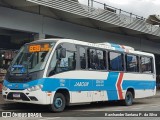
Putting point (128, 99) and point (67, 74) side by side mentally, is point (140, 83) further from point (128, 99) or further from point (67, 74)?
point (67, 74)

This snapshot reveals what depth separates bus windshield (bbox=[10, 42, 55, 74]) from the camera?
14.5 metres

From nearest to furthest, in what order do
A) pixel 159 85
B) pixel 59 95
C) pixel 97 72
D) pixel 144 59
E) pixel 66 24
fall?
pixel 59 95
pixel 97 72
pixel 144 59
pixel 66 24
pixel 159 85

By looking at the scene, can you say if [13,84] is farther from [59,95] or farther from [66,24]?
[66,24]

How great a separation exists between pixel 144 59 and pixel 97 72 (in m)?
5.23

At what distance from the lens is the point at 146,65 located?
2188 cm

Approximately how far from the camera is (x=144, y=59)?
21703 mm

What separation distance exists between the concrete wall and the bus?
633cm

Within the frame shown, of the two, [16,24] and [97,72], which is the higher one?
[16,24]

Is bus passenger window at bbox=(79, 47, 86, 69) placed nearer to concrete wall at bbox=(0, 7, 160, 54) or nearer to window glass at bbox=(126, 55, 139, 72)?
window glass at bbox=(126, 55, 139, 72)

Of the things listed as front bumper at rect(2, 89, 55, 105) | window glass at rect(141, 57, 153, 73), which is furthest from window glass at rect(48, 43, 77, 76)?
window glass at rect(141, 57, 153, 73)

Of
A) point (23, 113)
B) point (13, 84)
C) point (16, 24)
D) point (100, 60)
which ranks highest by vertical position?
point (16, 24)

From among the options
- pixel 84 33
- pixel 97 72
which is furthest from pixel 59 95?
pixel 84 33

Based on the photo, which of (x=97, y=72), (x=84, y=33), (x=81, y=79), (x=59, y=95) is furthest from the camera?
(x=84, y=33)

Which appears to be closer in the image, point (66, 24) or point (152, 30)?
point (66, 24)
